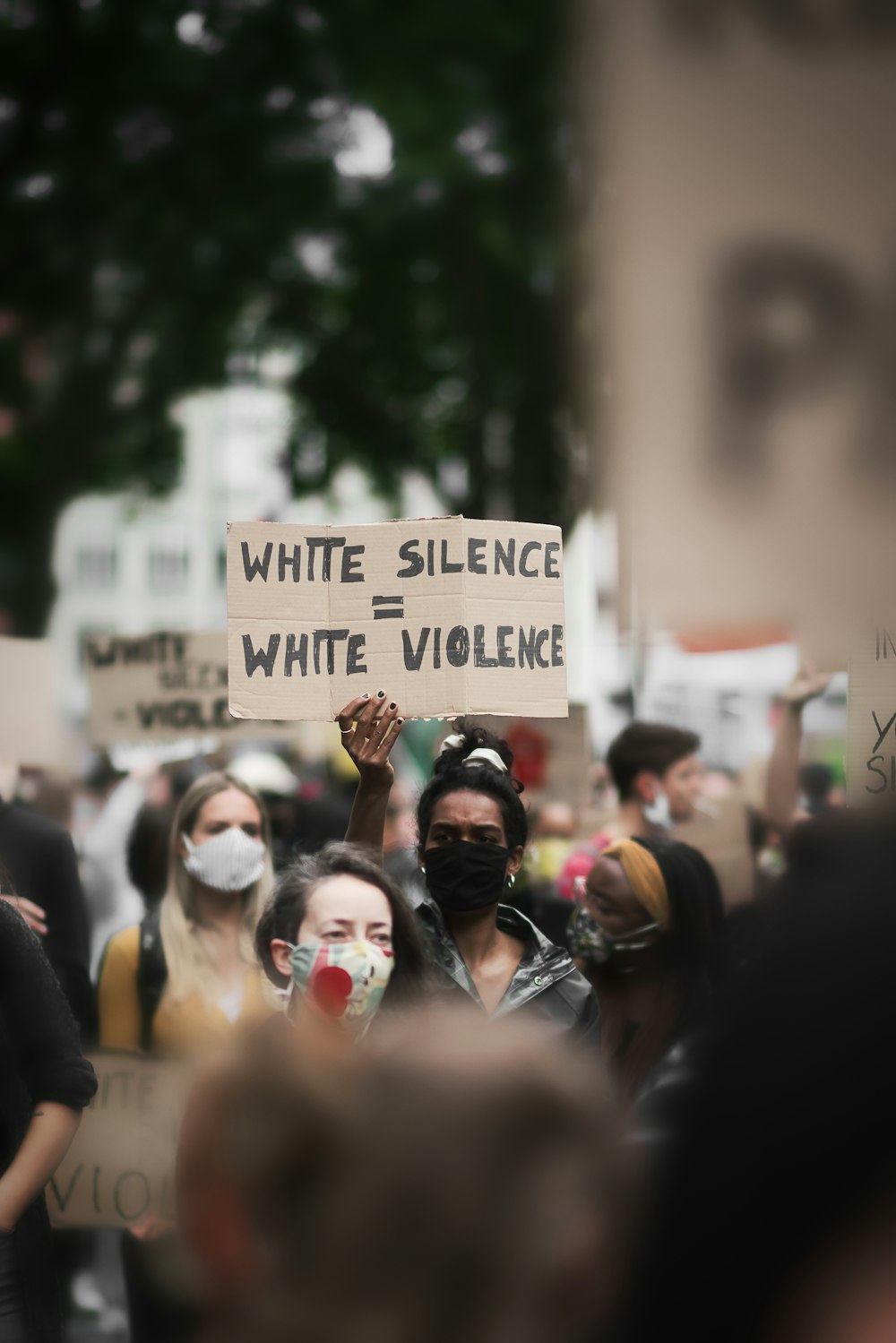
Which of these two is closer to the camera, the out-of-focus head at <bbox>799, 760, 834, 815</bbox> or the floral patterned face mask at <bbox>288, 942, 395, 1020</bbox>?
the floral patterned face mask at <bbox>288, 942, 395, 1020</bbox>

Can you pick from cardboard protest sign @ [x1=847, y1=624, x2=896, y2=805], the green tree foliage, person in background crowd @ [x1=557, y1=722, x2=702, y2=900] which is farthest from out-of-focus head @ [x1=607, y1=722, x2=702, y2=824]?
the green tree foliage

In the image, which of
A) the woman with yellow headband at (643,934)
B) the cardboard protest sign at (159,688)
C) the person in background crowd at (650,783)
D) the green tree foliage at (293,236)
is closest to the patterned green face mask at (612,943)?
the woman with yellow headband at (643,934)

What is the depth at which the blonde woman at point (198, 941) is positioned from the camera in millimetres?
4824

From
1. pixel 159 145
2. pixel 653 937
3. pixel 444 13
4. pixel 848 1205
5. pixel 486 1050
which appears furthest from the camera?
pixel 159 145

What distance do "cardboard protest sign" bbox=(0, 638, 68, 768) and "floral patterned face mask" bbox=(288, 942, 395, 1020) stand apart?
373cm

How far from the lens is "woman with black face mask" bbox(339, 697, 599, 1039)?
12.6 ft

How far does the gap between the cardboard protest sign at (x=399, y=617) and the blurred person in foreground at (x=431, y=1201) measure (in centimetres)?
300

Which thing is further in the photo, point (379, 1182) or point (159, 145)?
point (159, 145)

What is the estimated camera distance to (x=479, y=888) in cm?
392

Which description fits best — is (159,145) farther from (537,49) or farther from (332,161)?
(537,49)

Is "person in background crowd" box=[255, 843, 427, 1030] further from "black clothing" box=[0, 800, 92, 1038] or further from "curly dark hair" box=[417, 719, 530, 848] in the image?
"black clothing" box=[0, 800, 92, 1038]

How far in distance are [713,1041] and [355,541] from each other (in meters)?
3.31

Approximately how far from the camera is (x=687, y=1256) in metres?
1.00

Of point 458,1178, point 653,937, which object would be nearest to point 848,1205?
point 458,1178
